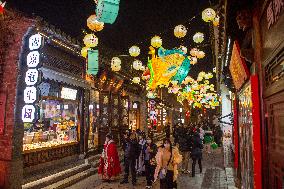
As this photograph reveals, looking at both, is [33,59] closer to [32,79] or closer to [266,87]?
[32,79]

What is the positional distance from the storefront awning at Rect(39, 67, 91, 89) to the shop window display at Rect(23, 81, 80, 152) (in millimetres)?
382

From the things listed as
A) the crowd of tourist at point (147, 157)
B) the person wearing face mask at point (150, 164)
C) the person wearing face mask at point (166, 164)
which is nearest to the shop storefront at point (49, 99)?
the crowd of tourist at point (147, 157)

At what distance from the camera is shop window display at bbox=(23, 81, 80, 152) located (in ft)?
47.2

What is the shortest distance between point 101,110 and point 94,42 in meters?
7.85

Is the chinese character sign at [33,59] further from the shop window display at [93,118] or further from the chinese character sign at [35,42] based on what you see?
the shop window display at [93,118]

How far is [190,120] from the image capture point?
185ft

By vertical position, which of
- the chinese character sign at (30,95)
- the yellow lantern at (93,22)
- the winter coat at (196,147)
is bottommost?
the winter coat at (196,147)

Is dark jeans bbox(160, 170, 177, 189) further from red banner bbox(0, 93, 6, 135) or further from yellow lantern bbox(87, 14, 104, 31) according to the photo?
yellow lantern bbox(87, 14, 104, 31)

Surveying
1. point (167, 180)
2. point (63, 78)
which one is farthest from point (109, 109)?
point (167, 180)

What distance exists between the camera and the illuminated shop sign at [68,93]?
16.2 metres

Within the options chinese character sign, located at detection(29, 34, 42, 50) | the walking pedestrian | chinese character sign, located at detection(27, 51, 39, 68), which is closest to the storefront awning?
chinese character sign, located at detection(27, 51, 39, 68)

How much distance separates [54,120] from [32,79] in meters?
4.79

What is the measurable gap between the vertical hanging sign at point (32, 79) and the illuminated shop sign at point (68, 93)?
3.91 metres

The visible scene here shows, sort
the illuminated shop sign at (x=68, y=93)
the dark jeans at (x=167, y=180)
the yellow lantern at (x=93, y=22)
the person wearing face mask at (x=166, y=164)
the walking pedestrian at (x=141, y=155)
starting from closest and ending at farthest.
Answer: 1. the person wearing face mask at (x=166, y=164)
2. the dark jeans at (x=167, y=180)
3. the yellow lantern at (x=93, y=22)
4. the walking pedestrian at (x=141, y=155)
5. the illuminated shop sign at (x=68, y=93)
